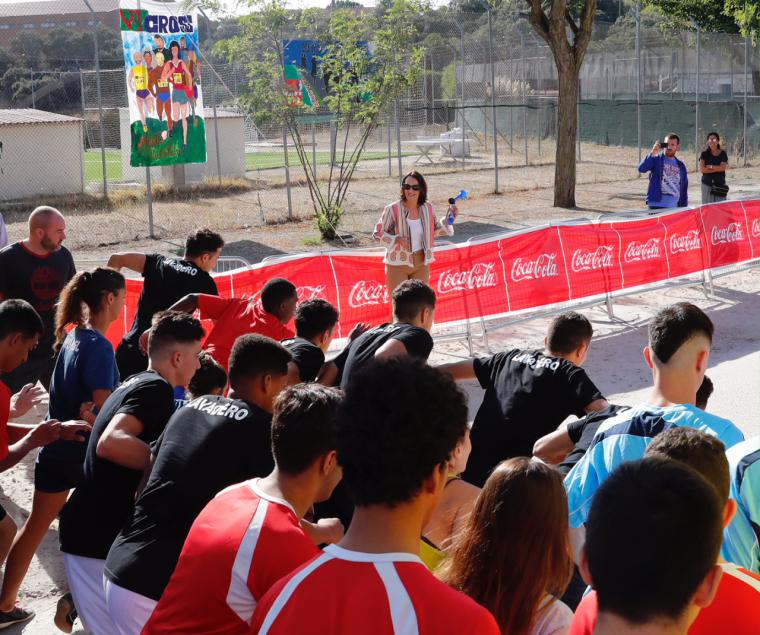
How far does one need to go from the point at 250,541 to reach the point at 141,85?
14.1 metres


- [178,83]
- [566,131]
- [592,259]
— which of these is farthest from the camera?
[566,131]

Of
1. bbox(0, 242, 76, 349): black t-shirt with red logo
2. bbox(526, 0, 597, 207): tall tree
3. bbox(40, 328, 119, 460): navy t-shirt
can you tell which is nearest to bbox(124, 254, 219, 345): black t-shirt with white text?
bbox(0, 242, 76, 349): black t-shirt with red logo

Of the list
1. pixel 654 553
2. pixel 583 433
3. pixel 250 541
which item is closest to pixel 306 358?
pixel 583 433

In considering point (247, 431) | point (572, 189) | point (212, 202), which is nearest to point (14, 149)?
point (212, 202)

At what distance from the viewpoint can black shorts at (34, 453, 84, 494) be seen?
5219 mm

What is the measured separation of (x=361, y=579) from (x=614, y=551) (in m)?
0.59

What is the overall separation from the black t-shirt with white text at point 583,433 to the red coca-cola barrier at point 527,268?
17.2 feet

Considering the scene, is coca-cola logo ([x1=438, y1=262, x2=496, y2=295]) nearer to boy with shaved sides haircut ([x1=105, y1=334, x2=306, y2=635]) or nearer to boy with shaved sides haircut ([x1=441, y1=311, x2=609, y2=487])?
boy with shaved sides haircut ([x1=441, y1=311, x2=609, y2=487])

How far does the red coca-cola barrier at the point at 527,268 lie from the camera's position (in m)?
9.45

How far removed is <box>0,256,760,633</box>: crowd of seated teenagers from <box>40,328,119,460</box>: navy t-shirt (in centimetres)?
32

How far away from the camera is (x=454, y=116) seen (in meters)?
36.7

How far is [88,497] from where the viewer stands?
4129 millimetres

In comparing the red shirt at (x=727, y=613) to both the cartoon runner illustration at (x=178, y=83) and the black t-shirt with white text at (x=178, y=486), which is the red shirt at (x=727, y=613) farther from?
the cartoon runner illustration at (x=178, y=83)

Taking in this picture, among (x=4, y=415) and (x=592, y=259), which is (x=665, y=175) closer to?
(x=592, y=259)
